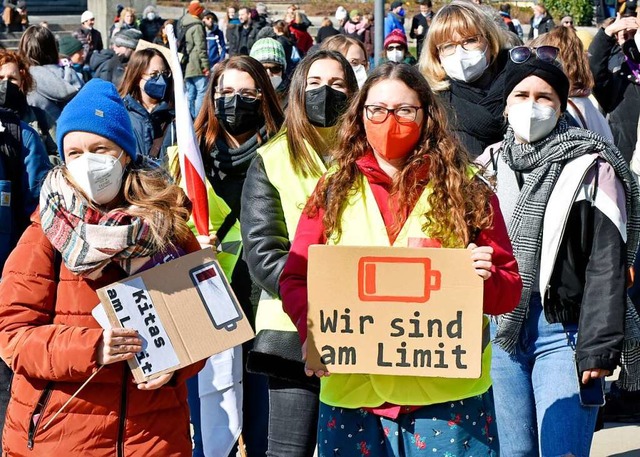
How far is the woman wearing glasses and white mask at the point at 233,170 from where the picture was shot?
4.97 m

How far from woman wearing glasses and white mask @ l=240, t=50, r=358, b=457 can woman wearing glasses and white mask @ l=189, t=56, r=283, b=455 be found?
2.13 ft

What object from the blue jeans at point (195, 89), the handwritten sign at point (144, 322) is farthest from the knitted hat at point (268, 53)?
the blue jeans at point (195, 89)

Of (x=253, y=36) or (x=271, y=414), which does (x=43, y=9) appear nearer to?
(x=253, y=36)

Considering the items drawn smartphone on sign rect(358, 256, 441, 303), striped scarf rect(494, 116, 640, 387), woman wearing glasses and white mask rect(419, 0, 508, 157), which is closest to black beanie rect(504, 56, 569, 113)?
striped scarf rect(494, 116, 640, 387)

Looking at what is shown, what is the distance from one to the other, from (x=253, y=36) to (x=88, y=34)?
113 inches

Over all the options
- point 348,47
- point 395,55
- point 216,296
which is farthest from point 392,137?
point 395,55

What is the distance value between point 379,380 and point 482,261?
18.3 inches

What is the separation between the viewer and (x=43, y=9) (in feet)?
97.0

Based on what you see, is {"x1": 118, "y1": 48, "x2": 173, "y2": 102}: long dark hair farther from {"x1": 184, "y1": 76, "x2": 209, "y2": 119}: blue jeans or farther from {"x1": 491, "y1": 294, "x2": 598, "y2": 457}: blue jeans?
{"x1": 184, "y1": 76, "x2": 209, "y2": 119}: blue jeans

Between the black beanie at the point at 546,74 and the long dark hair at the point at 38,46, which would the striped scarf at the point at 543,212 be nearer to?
the black beanie at the point at 546,74

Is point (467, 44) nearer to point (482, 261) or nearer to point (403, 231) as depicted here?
point (403, 231)

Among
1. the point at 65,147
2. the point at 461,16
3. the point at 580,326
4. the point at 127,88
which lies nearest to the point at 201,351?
the point at 65,147

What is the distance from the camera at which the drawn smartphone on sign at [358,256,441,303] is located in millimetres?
3346

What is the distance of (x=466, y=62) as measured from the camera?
545 centimetres
